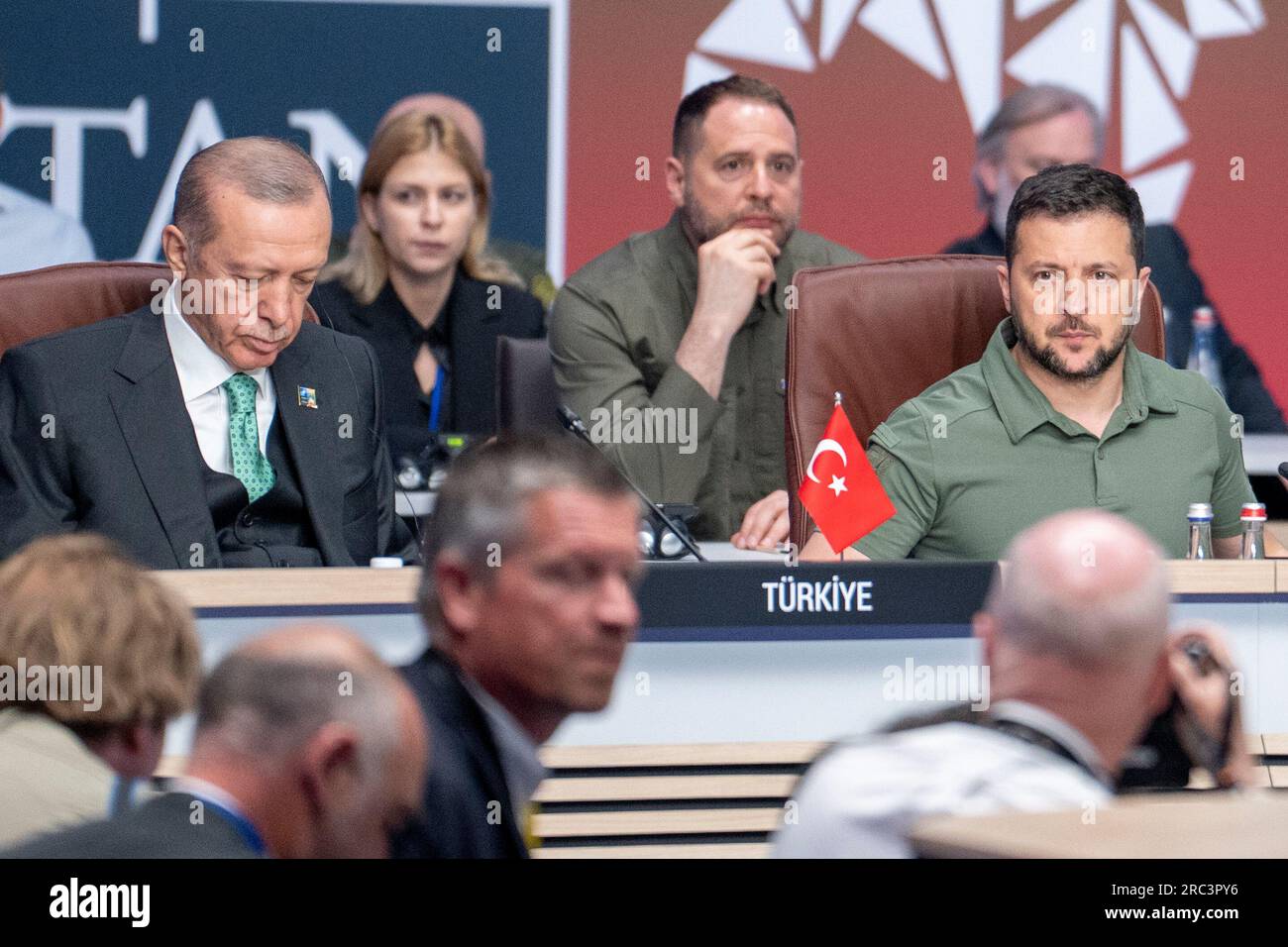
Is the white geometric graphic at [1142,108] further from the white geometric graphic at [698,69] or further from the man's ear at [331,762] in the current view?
the man's ear at [331,762]

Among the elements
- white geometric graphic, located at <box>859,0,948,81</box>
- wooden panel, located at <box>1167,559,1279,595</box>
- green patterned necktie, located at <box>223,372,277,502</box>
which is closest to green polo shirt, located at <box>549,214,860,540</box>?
green patterned necktie, located at <box>223,372,277,502</box>

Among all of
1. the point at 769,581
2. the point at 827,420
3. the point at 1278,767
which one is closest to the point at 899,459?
the point at 827,420

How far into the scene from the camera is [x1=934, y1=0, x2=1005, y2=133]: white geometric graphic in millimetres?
5336

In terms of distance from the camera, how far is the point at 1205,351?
193 inches

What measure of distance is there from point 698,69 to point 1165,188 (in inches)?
54.7

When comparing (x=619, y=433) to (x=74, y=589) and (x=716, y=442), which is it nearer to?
(x=716, y=442)

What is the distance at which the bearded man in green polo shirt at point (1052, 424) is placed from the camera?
2850mm

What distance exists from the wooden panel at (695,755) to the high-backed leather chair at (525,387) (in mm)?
1428

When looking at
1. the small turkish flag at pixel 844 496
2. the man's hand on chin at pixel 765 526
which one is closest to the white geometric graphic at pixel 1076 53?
the man's hand on chin at pixel 765 526

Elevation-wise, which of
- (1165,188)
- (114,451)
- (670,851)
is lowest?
(670,851)

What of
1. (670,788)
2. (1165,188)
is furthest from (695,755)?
(1165,188)

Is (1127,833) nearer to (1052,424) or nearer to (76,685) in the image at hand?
(76,685)

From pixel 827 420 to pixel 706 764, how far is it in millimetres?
852
